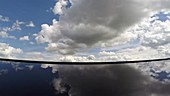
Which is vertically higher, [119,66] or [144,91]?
[119,66]

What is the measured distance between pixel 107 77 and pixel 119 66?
5637 millimetres

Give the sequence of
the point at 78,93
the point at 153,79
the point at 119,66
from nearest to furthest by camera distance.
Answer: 1. the point at 78,93
2. the point at 153,79
3. the point at 119,66

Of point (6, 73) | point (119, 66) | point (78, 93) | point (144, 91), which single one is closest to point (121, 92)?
point (144, 91)

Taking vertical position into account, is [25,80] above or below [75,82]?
above

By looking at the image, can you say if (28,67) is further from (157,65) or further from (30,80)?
(157,65)

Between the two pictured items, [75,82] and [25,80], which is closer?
[25,80]

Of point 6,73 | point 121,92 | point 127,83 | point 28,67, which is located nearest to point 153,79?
point 127,83

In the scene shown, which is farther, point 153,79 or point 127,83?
point 153,79

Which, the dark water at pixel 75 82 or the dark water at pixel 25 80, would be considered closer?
the dark water at pixel 25 80

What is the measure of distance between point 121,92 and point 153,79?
5197 mm

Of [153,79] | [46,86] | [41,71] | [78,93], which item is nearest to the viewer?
[78,93]

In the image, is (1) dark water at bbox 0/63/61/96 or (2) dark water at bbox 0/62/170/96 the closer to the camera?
(1) dark water at bbox 0/63/61/96

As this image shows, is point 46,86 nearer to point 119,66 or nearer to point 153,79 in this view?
point 153,79

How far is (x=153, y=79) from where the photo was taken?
76.2 feet
